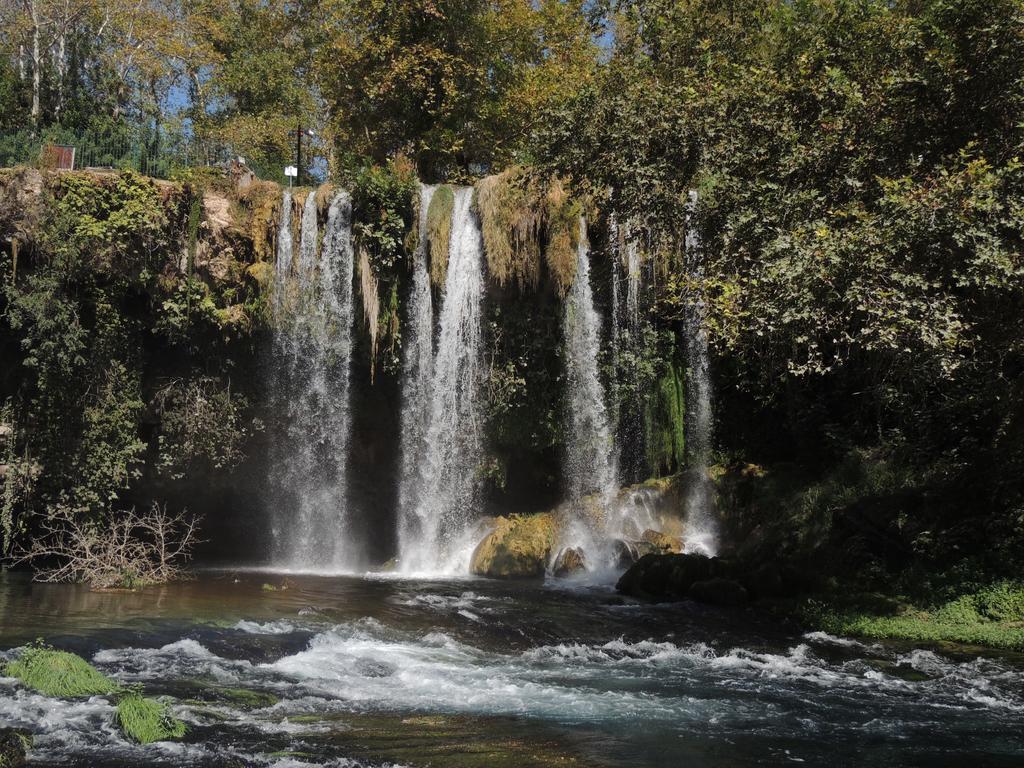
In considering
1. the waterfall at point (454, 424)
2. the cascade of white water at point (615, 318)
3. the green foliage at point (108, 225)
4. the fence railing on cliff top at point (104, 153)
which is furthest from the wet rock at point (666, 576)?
the fence railing on cliff top at point (104, 153)

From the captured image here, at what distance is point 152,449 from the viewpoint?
63.8 feet

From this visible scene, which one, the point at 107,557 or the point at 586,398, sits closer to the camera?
the point at 107,557

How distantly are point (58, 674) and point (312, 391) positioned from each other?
11310 mm

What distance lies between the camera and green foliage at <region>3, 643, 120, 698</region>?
26.3 ft

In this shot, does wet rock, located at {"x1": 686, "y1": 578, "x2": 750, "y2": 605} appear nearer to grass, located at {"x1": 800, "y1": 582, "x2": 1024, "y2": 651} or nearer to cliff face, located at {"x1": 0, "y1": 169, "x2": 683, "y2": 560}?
grass, located at {"x1": 800, "y1": 582, "x2": 1024, "y2": 651}

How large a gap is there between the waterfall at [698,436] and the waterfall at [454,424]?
4239 mm

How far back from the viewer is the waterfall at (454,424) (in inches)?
745

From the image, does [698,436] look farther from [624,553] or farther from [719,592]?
[719,592]

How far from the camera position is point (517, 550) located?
17.6 metres

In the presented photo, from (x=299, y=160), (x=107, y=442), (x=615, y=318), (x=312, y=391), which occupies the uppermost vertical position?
(x=299, y=160)

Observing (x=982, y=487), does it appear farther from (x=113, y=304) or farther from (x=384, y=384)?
(x=113, y=304)

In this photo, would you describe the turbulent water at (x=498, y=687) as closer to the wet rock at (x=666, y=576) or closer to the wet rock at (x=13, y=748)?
the wet rock at (x=13, y=748)

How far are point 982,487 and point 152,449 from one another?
1533 cm

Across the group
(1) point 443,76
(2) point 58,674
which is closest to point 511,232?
(1) point 443,76
